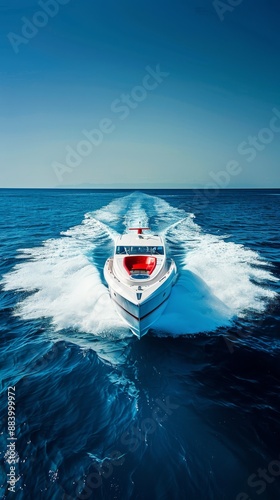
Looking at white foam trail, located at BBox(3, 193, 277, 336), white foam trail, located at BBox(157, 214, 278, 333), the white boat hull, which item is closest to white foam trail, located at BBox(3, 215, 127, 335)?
white foam trail, located at BBox(3, 193, 277, 336)

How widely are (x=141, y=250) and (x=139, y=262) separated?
782 mm

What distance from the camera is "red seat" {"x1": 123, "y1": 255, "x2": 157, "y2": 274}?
12549 millimetres

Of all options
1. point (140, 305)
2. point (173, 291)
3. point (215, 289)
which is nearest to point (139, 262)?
point (173, 291)

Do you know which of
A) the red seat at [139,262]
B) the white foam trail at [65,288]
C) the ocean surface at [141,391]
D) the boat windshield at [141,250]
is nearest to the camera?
the ocean surface at [141,391]

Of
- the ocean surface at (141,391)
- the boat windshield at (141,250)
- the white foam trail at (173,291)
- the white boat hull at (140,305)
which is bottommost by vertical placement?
the ocean surface at (141,391)

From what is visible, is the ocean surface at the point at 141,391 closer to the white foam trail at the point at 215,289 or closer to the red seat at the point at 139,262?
the white foam trail at the point at 215,289

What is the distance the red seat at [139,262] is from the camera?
12.5 metres

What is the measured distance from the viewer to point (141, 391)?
751 cm

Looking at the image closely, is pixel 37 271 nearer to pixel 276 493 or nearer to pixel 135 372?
pixel 135 372

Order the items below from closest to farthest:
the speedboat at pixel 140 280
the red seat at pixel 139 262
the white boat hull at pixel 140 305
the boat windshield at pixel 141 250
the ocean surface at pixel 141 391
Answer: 1. the ocean surface at pixel 141 391
2. the white boat hull at pixel 140 305
3. the speedboat at pixel 140 280
4. the red seat at pixel 139 262
5. the boat windshield at pixel 141 250

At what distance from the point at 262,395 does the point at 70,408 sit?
17.9ft

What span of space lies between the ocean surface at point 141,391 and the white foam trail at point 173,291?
8cm

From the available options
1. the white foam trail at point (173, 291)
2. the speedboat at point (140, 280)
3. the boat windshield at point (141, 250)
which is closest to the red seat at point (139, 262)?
the speedboat at point (140, 280)

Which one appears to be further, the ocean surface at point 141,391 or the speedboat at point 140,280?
the speedboat at point 140,280
